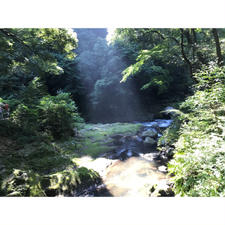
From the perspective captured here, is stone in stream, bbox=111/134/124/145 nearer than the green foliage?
No

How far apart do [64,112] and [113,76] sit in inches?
258

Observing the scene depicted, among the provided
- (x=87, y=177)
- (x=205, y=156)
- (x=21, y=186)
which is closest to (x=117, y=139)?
(x=87, y=177)

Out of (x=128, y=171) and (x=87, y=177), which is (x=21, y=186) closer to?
(x=87, y=177)

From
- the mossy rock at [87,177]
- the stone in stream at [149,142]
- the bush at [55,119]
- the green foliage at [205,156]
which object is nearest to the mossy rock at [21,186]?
the mossy rock at [87,177]

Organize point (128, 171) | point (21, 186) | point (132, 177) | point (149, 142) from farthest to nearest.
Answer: point (149, 142) → point (128, 171) → point (132, 177) → point (21, 186)

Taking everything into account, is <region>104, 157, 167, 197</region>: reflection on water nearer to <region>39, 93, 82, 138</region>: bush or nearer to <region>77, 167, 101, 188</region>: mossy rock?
<region>77, 167, 101, 188</region>: mossy rock

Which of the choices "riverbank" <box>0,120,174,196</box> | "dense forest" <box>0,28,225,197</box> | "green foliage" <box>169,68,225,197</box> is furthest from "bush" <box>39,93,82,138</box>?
"green foliage" <box>169,68,225,197</box>

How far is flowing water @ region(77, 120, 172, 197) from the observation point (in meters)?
2.46

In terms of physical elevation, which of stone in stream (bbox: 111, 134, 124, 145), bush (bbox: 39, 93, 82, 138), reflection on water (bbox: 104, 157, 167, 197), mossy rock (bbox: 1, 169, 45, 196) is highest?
bush (bbox: 39, 93, 82, 138)

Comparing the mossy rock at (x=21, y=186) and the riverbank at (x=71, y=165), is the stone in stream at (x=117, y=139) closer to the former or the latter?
the riverbank at (x=71, y=165)

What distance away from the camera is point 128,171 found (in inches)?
124
